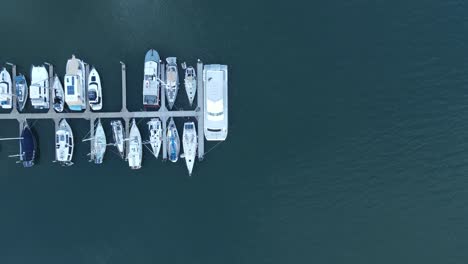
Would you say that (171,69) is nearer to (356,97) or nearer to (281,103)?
(281,103)

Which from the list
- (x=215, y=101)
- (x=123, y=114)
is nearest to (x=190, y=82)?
(x=215, y=101)

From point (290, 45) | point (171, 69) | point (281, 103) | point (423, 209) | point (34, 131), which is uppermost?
point (290, 45)

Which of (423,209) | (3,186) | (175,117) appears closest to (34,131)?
(3,186)

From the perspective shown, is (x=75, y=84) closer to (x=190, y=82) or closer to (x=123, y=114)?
(x=123, y=114)

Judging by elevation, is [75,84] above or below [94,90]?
above

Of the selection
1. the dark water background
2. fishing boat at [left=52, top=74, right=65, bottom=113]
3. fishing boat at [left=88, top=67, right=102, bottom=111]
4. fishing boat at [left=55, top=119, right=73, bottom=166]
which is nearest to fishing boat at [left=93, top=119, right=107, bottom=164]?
the dark water background

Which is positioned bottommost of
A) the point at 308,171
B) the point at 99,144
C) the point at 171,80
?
the point at 308,171

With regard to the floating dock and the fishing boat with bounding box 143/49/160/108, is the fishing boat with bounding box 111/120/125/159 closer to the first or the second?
the floating dock

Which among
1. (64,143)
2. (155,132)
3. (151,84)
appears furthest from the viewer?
(155,132)
